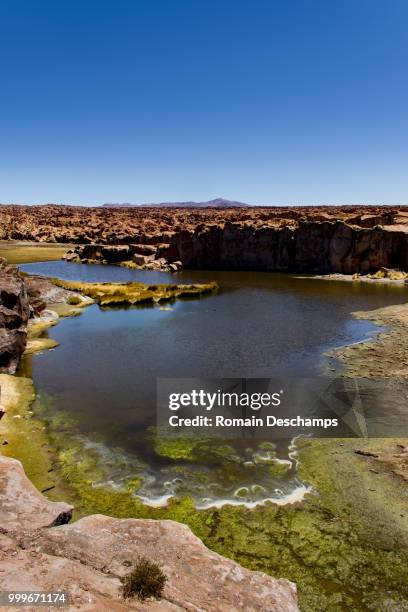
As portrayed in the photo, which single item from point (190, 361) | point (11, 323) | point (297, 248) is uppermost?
point (297, 248)

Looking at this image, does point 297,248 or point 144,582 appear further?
point 297,248

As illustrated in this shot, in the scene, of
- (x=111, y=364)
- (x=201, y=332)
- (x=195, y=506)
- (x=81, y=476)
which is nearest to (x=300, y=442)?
(x=195, y=506)

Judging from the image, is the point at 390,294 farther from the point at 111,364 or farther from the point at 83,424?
the point at 83,424

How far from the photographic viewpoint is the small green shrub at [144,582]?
8.17 metres

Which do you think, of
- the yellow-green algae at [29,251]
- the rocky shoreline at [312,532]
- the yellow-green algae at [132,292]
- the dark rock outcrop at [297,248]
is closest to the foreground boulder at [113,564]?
the rocky shoreline at [312,532]

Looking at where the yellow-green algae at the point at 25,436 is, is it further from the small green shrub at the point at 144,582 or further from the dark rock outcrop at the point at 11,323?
the small green shrub at the point at 144,582

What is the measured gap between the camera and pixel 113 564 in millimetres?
8945

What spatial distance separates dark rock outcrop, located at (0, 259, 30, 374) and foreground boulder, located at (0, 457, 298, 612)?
17.0 m

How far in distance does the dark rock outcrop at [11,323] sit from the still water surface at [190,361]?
1539 mm

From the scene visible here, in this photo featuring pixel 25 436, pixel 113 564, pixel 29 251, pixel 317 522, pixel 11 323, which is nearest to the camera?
pixel 113 564
